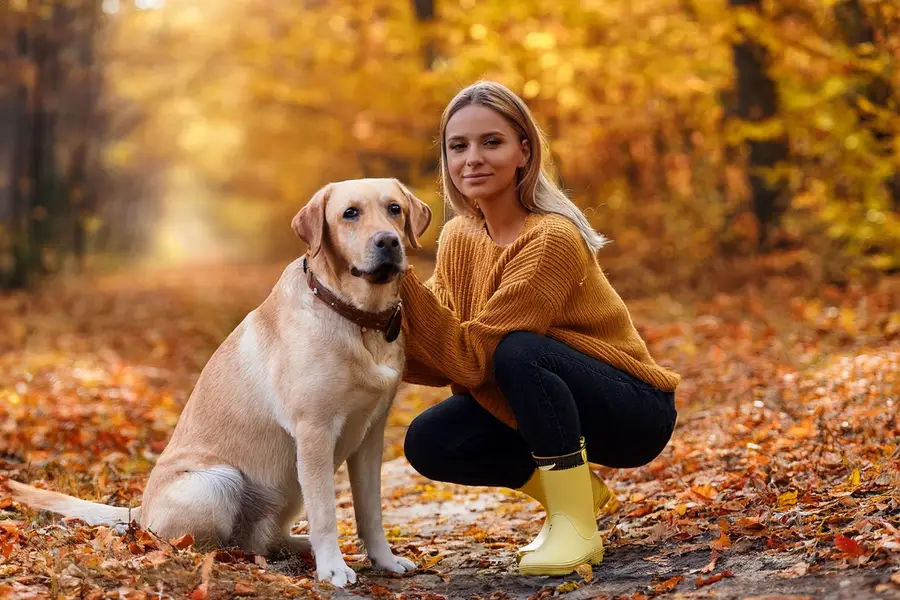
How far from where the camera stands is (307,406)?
11.2 feet

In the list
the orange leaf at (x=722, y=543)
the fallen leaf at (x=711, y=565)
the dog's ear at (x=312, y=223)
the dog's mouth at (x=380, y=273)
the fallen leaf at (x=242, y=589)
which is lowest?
the fallen leaf at (x=711, y=565)

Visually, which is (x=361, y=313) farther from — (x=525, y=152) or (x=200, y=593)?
(x=200, y=593)

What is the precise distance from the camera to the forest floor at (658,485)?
10.1 ft

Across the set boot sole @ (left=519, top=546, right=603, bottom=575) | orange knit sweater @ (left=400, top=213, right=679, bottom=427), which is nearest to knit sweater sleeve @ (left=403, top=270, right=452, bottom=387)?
orange knit sweater @ (left=400, top=213, right=679, bottom=427)

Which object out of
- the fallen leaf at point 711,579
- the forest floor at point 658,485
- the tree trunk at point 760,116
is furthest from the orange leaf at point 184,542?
the tree trunk at point 760,116

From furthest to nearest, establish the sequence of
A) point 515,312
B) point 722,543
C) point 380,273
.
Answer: point 515,312
point 380,273
point 722,543

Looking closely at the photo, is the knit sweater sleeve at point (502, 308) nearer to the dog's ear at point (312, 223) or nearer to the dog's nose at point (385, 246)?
the dog's nose at point (385, 246)

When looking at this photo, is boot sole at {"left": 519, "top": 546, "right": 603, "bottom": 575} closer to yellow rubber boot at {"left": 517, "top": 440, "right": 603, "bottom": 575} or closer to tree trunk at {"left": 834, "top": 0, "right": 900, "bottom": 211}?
yellow rubber boot at {"left": 517, "top": 440, "right": 603, "bottom": 575}

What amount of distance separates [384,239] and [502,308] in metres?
0.54

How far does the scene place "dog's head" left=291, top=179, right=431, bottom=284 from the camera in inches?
134

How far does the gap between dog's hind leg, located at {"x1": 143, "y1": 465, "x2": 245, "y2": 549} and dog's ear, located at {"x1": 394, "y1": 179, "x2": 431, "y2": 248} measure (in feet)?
3.83

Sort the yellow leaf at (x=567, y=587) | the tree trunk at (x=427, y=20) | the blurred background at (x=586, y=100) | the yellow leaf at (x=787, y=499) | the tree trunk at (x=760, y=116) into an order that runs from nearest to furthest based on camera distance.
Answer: the yellow leaf at (x=567, y=587), the yellow leaf at (x=787, y=499), the blurred background at (x=586, y=100), the tree trunk at (x=760, y=116), the tree trunk at (x=427, y=20)

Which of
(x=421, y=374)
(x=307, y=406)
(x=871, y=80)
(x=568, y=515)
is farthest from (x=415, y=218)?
(x=871, y=80)

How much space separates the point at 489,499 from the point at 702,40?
7367 millimetres
